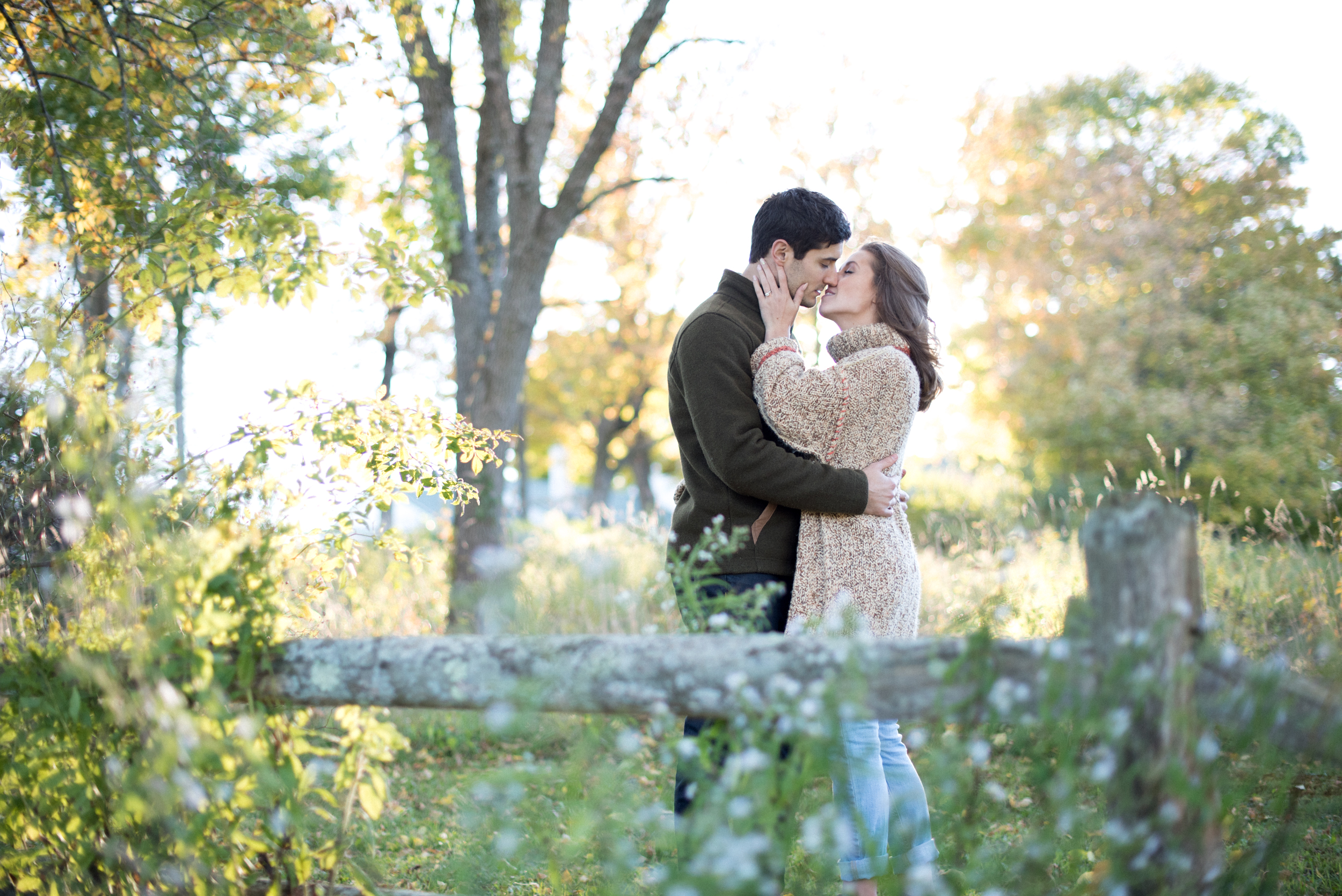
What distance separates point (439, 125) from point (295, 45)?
336cm

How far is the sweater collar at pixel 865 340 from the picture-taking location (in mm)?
2590

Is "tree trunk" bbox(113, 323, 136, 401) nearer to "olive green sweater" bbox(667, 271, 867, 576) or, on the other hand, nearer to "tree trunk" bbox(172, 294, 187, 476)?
"tree trunk" bbox(172, 294, 187, 476)

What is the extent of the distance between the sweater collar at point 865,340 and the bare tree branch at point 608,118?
4.02 m

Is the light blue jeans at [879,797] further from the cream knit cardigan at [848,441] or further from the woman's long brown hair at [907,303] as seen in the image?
the woman's long brown hair at [907,303]

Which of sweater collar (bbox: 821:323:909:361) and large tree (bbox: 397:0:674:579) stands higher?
large tree (bbox: 397:0:674:579)

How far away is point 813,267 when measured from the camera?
2.68m

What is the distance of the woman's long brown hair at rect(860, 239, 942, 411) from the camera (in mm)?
2637

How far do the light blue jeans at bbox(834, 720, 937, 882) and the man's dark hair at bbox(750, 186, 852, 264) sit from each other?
145 cm

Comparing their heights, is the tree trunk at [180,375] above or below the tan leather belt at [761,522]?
above

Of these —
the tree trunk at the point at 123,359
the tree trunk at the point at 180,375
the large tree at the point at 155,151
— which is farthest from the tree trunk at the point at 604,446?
the tree trunk at the point at 123,359

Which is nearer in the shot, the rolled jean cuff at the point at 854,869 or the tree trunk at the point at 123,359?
the rolled jean cuff at the point at 854,869

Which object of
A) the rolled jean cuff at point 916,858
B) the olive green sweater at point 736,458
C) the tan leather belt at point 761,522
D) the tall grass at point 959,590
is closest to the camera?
the rolled jean cuff at point 916,858

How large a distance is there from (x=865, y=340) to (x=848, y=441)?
1.13 feet

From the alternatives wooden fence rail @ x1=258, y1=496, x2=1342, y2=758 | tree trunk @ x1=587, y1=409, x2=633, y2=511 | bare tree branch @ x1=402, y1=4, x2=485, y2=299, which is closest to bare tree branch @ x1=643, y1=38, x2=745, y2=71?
bare tree branch @ x1=402, y1=4, x2=485, y2=299
